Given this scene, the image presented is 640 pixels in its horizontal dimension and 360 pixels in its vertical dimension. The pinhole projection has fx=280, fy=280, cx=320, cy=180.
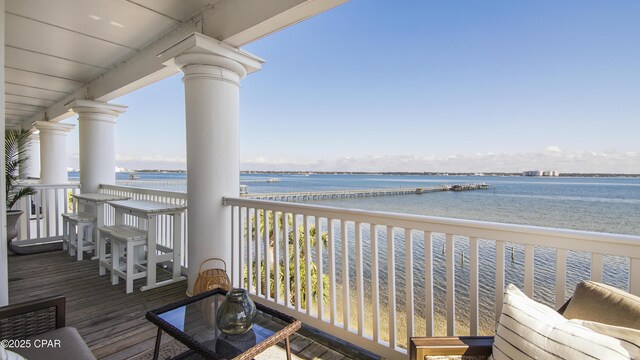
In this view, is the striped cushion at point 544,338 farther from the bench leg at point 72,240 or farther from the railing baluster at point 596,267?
the bench leg at point 72,240

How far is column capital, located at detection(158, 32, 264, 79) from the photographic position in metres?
2.42

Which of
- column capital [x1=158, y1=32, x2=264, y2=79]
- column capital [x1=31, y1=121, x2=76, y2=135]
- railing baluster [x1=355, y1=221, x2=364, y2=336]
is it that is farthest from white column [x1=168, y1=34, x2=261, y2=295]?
column capital [x1=31, y1=121, x2=76, y2=135]

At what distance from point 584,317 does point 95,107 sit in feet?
19.3

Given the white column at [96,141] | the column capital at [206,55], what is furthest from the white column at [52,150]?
the column capital at [206,55]

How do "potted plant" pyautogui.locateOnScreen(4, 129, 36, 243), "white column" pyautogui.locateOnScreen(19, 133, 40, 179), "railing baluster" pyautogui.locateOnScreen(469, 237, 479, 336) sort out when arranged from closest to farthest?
"railing baluster" pyautogui.locateOnScreen(469, 237, 479, 336) < "potted plant" pyautogui.locateOnScreen(4, 129, 36, 243) < "white column" pyautogui.locateOnScreen(19, 133, 40, 179)

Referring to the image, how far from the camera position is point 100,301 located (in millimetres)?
2707

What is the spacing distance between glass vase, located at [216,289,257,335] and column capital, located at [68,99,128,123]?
471cm

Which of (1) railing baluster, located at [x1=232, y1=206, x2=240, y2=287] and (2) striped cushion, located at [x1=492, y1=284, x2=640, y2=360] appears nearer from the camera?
(2) striped cushion, located at [x1=492, y1=284, x2=640, y2=360]

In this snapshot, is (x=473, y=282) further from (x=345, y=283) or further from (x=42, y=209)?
(x=42, y=209)

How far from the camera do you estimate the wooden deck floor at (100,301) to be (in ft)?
6.45

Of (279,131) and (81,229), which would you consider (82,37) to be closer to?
(81,229)

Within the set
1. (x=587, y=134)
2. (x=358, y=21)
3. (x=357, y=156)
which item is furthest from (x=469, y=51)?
(x=357, y=156)

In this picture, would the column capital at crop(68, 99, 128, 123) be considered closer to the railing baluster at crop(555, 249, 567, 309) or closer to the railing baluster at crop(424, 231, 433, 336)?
the railing baluster at crop(424, 231, 433, 336)

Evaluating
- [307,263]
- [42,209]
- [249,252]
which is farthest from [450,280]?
[42,209]
